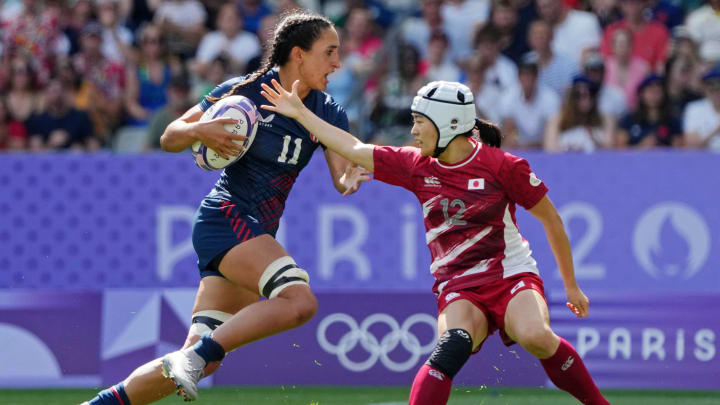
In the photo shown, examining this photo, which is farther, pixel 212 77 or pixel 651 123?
pixel 212 77

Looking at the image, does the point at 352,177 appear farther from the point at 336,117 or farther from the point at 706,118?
the point at 706,118

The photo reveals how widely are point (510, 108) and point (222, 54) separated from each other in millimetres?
2870

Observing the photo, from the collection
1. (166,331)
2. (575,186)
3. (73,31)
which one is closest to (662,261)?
(575,186)

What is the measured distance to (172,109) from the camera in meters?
10.8

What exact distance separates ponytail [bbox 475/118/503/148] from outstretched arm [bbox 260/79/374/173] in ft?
2.10

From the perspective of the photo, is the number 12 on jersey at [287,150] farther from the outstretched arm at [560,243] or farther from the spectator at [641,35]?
the spectator at [641,35]

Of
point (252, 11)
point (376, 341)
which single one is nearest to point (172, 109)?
point (252, 11)

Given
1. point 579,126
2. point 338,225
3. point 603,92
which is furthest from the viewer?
point 603,92

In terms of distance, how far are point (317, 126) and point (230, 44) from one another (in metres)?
6.32

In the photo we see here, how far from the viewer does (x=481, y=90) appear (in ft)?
35.3

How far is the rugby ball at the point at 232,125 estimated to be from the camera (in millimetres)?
5262

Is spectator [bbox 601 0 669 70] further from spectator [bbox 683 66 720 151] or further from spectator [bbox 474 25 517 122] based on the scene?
spectator [bbox 474 25 517 122]

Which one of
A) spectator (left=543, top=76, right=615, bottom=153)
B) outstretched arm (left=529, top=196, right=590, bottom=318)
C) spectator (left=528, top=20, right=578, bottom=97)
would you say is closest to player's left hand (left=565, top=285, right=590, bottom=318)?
outstretched arm (left=529, top=196, right=590, bottom=318)

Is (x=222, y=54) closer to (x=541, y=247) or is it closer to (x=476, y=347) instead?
(x=541, y=247)
